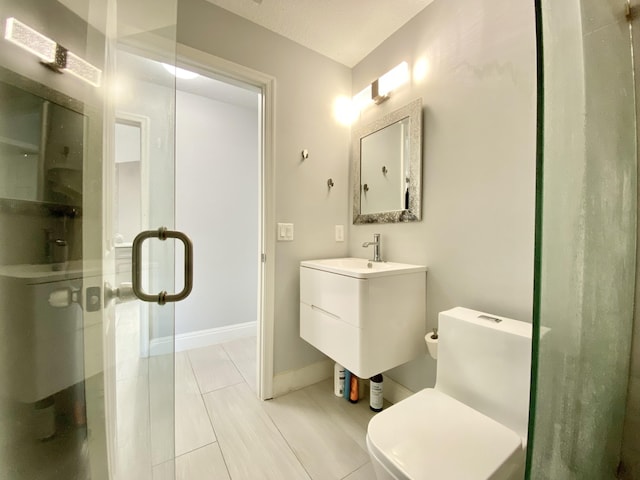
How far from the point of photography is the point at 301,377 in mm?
1703

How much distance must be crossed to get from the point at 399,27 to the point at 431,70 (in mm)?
432

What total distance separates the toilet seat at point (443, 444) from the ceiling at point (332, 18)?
6.57ft

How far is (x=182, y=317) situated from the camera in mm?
2234

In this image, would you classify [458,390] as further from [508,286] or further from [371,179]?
[371,179]

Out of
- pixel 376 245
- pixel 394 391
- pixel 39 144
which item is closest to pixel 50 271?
pixel 39 144

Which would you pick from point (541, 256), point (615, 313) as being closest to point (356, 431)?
point (615, 313)

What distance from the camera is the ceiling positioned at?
1.37 meters

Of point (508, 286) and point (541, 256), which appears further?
point (508, 286)

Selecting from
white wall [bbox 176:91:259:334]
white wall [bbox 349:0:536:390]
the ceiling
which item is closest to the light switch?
white wall [bbox 349:0:536:390]

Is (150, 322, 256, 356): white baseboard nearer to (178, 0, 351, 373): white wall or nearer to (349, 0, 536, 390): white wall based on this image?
(178, 0, 351, 373): white wall

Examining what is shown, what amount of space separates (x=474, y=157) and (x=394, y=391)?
1.44 m

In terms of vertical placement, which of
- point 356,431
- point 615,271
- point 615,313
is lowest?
point 356,431

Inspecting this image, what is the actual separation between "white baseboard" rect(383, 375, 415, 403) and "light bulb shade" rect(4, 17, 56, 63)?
2.02m

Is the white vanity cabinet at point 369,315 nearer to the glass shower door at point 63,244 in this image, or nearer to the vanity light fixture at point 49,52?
the glass shower door at point 63,244
